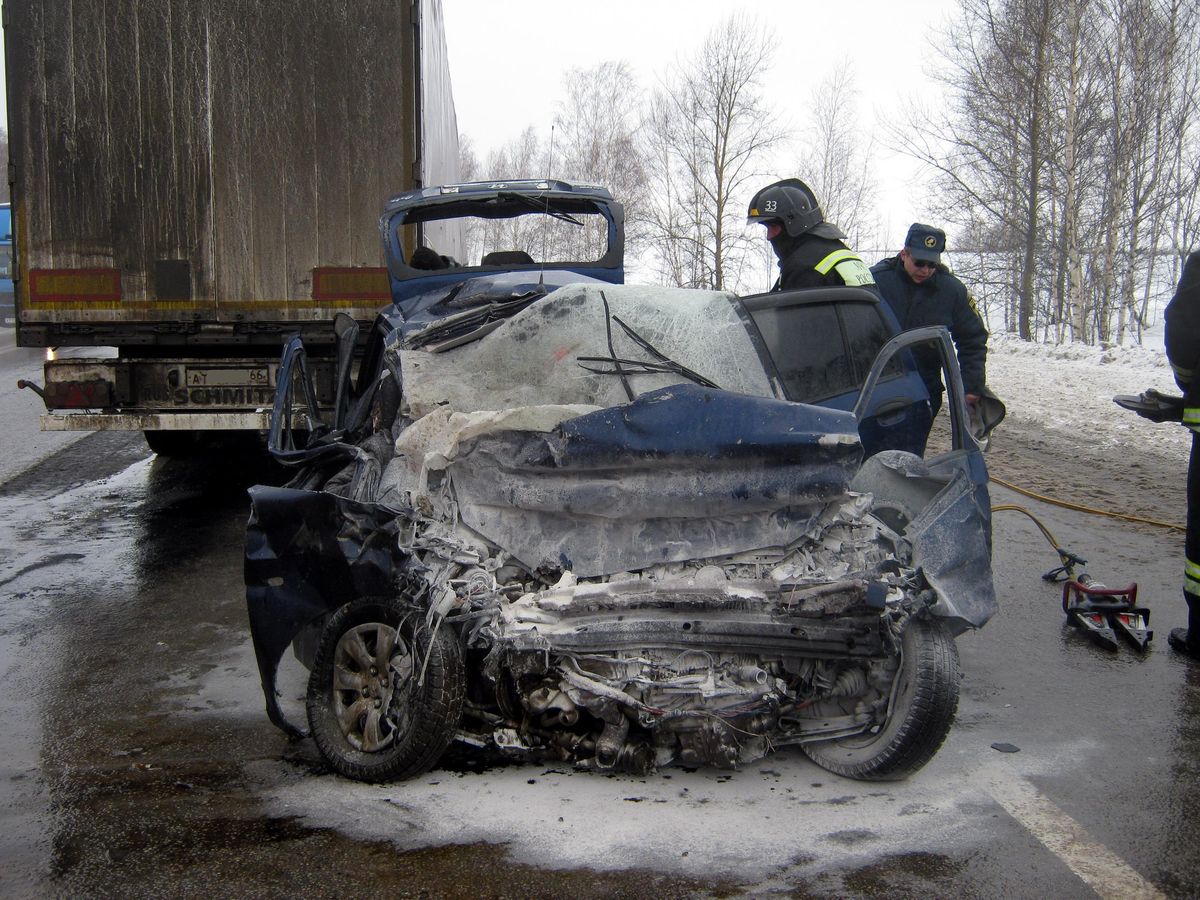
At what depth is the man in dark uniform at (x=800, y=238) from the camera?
18.6 ft

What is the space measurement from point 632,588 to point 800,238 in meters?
3.41

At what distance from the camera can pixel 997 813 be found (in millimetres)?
3129

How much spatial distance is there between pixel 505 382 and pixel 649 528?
1.05 meters

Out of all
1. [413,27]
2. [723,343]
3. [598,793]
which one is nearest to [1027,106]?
[413,27]

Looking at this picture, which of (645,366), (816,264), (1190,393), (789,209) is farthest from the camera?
(789,209)

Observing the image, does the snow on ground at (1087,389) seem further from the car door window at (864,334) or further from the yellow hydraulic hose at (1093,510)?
the car door window at (864,334)

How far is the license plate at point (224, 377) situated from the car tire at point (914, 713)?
5133 mm

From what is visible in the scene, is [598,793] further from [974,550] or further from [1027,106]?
[1027,106]

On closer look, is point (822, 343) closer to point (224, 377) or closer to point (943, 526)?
point (943, 526)

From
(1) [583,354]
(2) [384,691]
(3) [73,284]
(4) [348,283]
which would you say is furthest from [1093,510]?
(3) [73,284]

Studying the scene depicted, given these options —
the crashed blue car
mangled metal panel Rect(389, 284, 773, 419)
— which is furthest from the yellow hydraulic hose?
the crashed blue car

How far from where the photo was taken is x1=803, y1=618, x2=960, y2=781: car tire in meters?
3.11

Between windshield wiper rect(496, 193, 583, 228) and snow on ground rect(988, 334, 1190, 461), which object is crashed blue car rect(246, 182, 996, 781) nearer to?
windshield wiper rect(496, 193, 583, 228)

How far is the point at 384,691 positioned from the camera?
331cm
